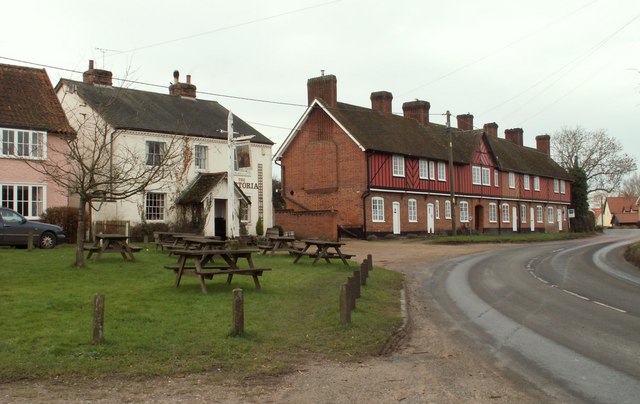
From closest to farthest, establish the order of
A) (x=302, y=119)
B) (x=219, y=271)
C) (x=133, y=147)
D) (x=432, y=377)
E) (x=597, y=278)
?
1. (x=432, y=377)
2. (x=219, y=271)
3. (x=597, y=278)
4. (x=133, y=147)
5. (x=302, y=119)

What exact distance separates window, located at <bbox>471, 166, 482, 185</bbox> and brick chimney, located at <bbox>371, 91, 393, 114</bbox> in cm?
916

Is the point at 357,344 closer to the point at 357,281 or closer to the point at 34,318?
the point at 357,281

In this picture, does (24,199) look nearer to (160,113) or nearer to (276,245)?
(160,113)

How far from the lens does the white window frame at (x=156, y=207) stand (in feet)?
97.2

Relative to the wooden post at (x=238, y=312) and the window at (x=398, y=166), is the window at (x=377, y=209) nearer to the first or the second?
the window at (x=398, y=166)

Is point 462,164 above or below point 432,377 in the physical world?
above

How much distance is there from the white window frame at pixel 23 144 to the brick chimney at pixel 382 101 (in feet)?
82.9

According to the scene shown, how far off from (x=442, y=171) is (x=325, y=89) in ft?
37.3

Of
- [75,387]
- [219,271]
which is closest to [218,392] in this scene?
[75,387]

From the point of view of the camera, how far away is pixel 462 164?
46.5m

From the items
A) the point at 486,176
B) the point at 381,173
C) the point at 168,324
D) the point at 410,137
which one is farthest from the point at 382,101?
the point at 168,324

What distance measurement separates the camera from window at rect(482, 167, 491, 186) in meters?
49.8

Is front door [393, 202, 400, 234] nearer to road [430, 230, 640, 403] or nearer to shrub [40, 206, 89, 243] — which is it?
road [430, 230, 640, 403]

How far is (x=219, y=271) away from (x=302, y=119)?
96.2 ft
